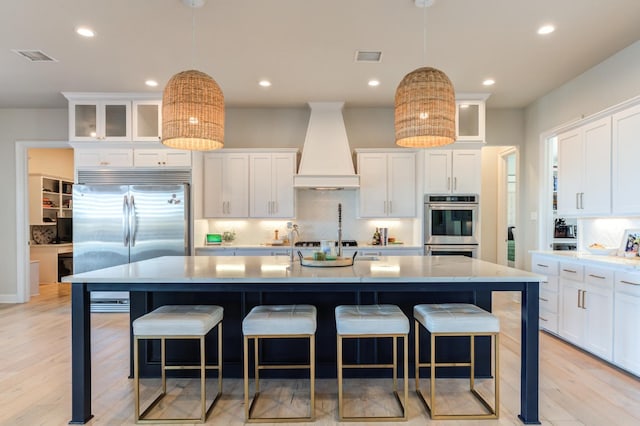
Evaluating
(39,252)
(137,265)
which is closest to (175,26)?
(137,265)

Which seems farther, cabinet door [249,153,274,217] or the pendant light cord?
cabinet door [249,153,274,217]

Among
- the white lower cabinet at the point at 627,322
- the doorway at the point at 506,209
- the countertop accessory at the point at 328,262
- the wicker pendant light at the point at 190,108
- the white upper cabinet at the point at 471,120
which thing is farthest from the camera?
the doorway at the point at 506,209

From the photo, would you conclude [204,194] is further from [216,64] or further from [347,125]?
[347,125]

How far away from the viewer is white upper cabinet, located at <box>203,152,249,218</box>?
17.6 feet

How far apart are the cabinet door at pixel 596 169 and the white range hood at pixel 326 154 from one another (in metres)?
2.62

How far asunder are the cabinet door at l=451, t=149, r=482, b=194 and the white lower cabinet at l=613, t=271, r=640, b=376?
2249 millimetres

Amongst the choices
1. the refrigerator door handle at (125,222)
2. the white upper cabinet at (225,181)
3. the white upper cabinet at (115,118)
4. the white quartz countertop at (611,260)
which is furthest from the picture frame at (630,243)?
the refrigerator door handle at (125,222)

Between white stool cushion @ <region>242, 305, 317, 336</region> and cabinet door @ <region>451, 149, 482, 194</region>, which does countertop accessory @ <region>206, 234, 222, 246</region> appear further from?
cabinet door @ <region>451, 149, 482, 194</region>

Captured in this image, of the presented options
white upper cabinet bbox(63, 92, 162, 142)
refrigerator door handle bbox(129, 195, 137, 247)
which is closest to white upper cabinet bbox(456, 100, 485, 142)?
white upper cabinet bbox(63, 92, 162, 142)

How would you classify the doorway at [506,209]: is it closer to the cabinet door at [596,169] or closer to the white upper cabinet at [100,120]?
the cabinet door at [596,169]

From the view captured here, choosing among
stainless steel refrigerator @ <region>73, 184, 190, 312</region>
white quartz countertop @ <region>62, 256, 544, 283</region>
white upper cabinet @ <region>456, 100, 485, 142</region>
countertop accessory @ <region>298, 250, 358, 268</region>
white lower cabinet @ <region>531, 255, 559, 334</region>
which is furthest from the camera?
white upper cabinet @ <region>456, 100, 485, 142</region>

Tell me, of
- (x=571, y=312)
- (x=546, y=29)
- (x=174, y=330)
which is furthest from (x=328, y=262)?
(x=546, y=29)

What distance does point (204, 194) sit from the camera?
5.38 m

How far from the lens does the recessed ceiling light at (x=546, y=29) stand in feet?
10.5
